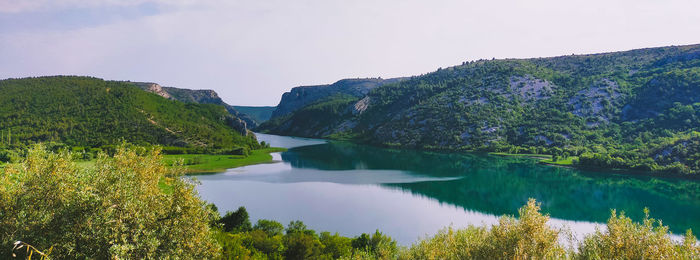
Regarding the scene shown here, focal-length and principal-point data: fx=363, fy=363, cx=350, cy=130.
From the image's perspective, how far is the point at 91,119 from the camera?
111 m

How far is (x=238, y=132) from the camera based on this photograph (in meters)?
158

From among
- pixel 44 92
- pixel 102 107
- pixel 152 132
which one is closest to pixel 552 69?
pixel 152 132

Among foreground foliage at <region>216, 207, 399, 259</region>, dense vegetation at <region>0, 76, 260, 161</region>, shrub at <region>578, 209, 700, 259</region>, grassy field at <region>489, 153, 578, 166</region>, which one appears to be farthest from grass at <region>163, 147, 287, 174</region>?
grassy field at <region>489, 153, 578, 166</region>

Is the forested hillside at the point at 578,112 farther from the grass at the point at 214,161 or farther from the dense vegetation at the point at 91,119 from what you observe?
the dense vegetation at the point at 91,119

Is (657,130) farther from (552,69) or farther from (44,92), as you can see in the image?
(44,92)

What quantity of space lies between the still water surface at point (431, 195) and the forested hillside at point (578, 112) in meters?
14.9

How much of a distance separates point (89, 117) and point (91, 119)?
5.17 feet

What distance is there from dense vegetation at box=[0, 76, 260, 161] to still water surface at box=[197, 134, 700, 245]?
41.3 metres

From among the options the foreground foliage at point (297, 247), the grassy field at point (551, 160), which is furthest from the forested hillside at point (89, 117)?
the grassy field at point (551, 160)

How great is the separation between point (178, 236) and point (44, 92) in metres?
140

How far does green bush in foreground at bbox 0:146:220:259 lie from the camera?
13.9 metres

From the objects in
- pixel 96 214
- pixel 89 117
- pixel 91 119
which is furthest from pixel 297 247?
pixel 89 117

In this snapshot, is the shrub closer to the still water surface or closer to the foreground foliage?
the foreground foliage

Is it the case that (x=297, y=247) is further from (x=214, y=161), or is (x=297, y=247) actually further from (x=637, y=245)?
(x=214, y=161)
